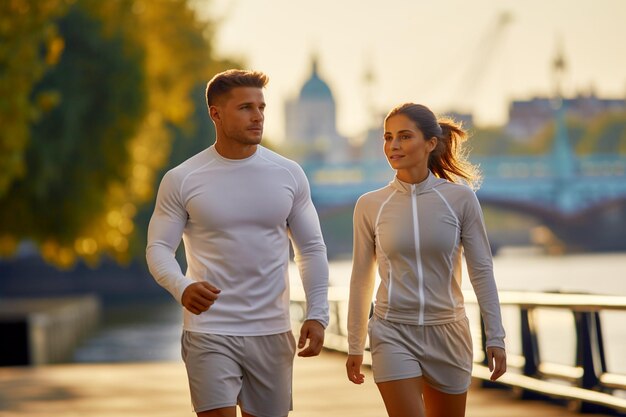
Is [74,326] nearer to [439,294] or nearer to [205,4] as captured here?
[205,4]

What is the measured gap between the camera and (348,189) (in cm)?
8469

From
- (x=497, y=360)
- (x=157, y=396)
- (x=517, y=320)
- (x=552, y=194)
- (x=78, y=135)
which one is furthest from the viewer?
(x=552, y=194)

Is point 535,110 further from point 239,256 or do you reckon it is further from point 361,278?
point 239,256

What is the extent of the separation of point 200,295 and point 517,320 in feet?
29.4

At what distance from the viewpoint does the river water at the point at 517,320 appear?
11.0m

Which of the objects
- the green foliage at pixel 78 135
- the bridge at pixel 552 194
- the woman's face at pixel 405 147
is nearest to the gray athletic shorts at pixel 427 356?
the woman's face at pixel 405 147

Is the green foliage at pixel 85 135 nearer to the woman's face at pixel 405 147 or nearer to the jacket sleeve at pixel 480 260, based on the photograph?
the woman's face at pixel 405 147

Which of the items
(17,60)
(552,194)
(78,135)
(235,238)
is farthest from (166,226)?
(552,194)

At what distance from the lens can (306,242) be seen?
5656 mm

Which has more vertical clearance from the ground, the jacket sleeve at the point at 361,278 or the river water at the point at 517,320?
the jacket sleeve at the point at 361,278

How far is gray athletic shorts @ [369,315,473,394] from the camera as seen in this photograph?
18.0 feet

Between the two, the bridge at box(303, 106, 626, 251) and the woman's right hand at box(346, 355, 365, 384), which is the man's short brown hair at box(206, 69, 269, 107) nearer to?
the woman's right hand at box(346, 355, 365, 384)

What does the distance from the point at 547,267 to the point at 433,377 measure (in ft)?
212

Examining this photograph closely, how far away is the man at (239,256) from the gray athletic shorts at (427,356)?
245 millimetres
